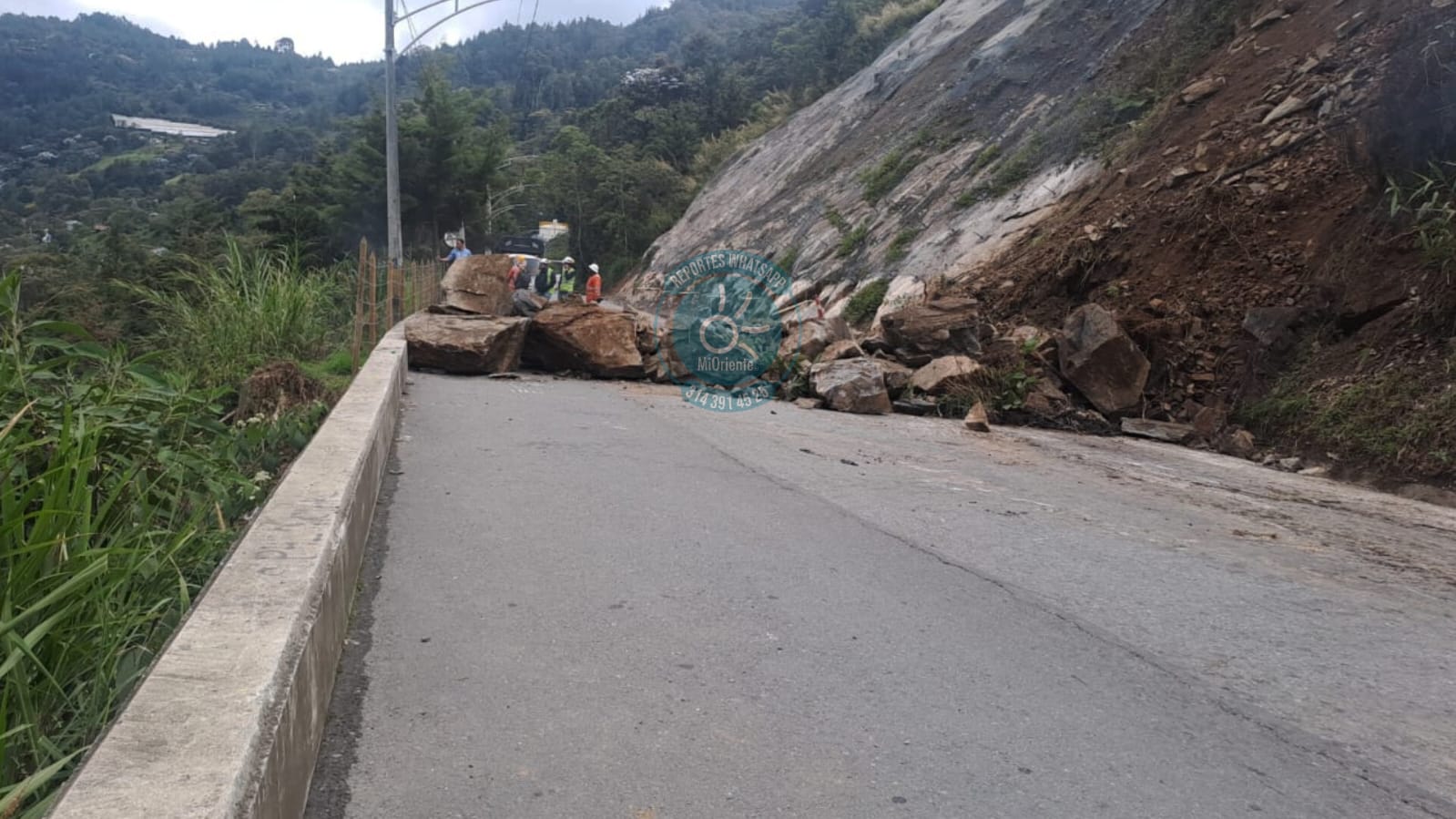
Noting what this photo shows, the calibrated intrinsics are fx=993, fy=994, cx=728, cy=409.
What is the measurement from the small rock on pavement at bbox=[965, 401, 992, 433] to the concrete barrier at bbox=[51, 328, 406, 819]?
24.4 feet

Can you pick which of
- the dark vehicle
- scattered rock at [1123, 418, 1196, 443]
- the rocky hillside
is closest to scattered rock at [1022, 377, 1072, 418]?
the rocky hillside

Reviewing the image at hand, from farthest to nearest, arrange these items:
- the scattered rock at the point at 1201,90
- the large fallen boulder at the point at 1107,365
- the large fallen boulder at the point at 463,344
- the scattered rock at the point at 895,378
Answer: the scattered rock at the point at 1201,90 < the large fallen boulder at the point at 463,344 < the scattered rock at the point at 895,378 < the large fallen boulder at the point at 1107,365

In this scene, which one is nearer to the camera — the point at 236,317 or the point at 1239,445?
the point at 236,317

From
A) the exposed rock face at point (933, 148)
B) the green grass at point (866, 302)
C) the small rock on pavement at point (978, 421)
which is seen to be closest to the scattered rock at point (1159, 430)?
the small rock on pavement at point (978, 421)

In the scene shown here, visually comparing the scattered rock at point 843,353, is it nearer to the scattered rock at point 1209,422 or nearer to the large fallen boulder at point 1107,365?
the large fallen boulder at point 1107,365

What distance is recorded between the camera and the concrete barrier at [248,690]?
1938 millimetres

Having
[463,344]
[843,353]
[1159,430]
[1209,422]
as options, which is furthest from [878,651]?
[463,344]

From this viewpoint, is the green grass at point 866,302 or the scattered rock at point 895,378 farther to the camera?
the green grass at point 866,302

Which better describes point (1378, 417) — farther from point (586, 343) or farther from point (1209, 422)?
point (586, 343)

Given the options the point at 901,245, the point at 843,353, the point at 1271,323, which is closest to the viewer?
the point at 1271,323

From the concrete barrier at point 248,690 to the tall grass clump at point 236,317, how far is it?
528cm

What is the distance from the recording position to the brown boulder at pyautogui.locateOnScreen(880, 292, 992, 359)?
41.4ft

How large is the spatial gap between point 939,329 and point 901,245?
7835 millimetres

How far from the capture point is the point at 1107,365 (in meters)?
11.0
